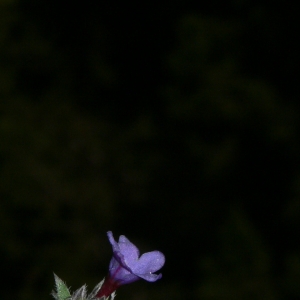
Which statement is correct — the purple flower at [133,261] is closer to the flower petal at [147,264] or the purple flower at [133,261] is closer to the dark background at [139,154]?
the flower petal at [147,264]

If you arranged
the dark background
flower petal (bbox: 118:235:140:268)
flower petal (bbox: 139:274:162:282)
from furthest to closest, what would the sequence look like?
the dark background < flower petal (bbox: 118:235:140:268) < flower petal (bbox: 139:274:162:282)

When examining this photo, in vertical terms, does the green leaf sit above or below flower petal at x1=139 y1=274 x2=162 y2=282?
above

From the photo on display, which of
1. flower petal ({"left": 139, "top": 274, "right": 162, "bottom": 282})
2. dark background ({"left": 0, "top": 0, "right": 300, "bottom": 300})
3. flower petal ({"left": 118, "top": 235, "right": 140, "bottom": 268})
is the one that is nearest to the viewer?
flower petal ({"left": 139, "top": 274, "right": 162, "bottom": 282})

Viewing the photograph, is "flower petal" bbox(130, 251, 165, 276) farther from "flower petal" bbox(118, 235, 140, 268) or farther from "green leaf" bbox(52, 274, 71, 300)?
"green leaf" bbox(52, 274, 71, 300)

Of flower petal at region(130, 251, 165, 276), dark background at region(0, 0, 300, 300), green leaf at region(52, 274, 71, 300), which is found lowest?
flower petal at region(130, 251, 165, 276)

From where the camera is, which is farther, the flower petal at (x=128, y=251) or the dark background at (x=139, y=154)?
the dark background at (x=139, y=154)

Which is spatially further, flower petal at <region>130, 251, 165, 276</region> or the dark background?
the dark background

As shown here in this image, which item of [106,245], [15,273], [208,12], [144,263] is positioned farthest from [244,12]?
[144,263]

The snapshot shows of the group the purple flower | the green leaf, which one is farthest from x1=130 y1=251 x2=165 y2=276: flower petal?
the green leaf

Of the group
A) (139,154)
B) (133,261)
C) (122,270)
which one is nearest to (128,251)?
(133,261)

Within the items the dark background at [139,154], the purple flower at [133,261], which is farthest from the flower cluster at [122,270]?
the dark background at [139,154]

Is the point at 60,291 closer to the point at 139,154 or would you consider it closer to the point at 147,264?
the point at 147,264
